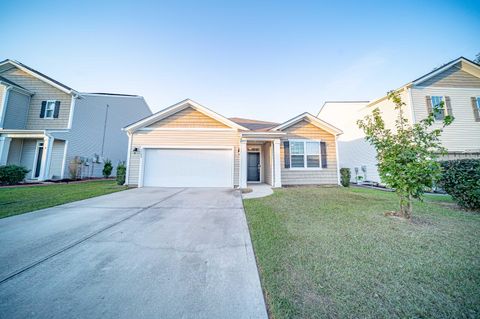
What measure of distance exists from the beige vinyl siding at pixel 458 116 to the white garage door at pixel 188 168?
10.7 meters

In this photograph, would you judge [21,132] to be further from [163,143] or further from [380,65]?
[380,65]

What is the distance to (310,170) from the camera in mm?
8898

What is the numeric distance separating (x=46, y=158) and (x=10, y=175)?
1655mm

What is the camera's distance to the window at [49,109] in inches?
424

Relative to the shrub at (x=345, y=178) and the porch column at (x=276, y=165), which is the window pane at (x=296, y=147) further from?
the shrub at (x=345, y=178)

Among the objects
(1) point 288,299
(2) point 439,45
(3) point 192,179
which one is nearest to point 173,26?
(3) point 192,179

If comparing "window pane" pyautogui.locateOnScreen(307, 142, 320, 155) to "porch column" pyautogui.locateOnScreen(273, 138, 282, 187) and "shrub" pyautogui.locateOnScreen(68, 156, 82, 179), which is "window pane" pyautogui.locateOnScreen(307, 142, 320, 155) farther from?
"shrub" pyautogui.locateOnScreen(68, 156, 82, 179)

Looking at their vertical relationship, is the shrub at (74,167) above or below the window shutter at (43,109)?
below

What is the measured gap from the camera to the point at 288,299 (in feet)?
4.96

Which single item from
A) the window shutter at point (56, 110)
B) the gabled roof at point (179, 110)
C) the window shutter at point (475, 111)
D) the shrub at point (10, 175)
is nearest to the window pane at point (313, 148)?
the gabled roof at point (179, 110)

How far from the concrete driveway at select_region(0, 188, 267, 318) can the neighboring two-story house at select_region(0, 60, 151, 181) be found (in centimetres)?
936

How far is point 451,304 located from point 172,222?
4.00 m

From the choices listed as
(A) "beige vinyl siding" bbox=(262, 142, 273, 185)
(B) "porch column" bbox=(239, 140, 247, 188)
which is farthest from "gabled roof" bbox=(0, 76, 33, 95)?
(A) "beige vinyl siding" bbox=(262, 142, 273, 185)

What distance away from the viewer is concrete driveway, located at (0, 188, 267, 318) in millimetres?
1475
